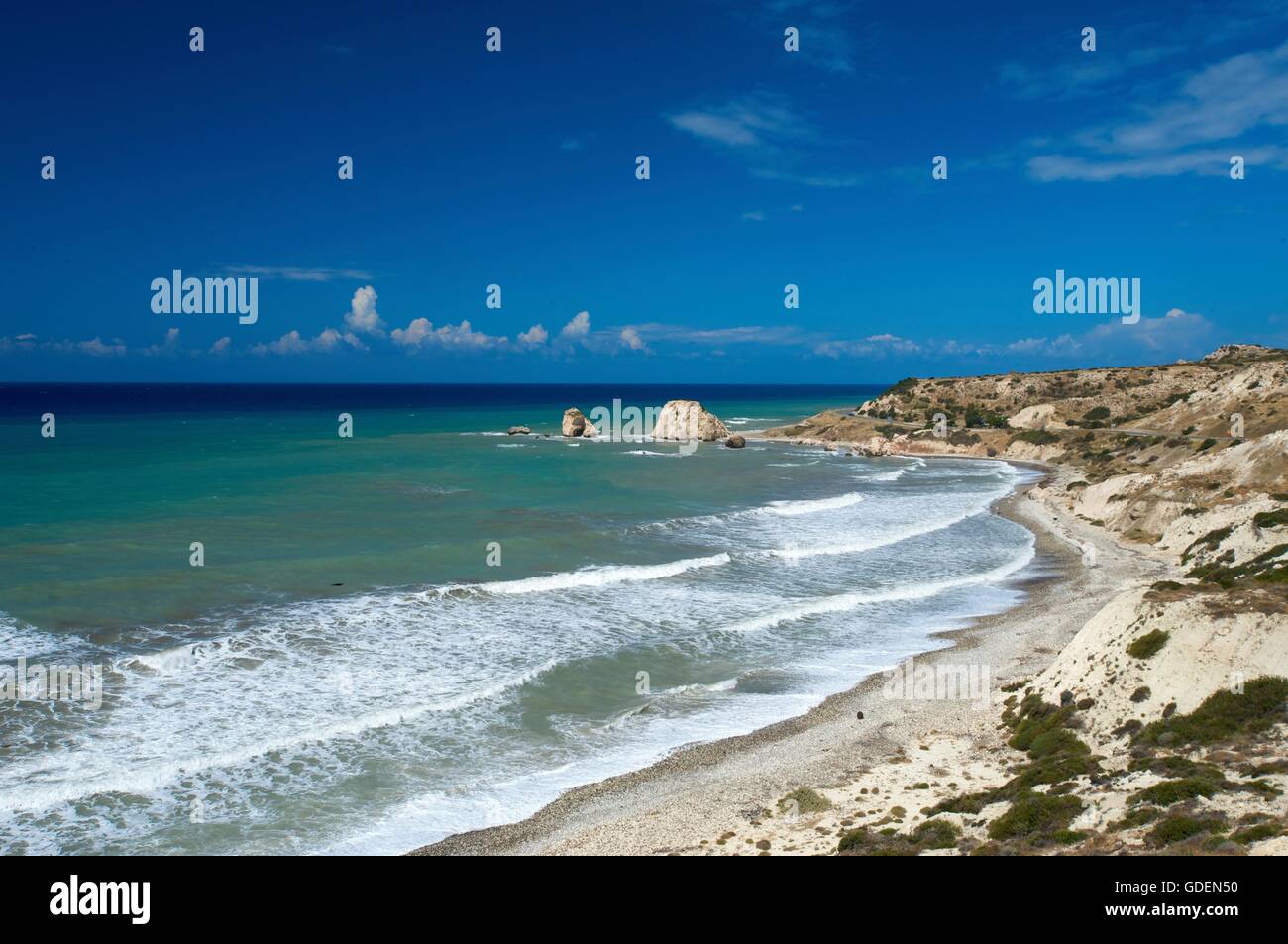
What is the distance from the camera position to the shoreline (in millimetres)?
13102

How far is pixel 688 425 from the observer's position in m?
98.8

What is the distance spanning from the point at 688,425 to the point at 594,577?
2727 inches

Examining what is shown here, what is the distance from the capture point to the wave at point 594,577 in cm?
2877

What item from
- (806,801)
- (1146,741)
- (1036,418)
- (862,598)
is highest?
(1036,418)

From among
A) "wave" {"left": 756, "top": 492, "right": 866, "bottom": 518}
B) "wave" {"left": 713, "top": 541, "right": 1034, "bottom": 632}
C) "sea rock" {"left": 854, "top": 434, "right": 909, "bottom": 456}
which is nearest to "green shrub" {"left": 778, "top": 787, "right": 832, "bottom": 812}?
"wave" {"left": 713, "top": 541, "right": 1034, "bottom": 632}

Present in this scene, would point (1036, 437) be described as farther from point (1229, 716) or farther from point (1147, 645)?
point (1229, 716)

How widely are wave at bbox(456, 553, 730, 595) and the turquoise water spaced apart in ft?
0.54

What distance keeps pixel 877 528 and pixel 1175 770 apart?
98.0 ft

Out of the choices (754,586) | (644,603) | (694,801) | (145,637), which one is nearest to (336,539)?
(145,637)

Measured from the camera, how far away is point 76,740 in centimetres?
1633

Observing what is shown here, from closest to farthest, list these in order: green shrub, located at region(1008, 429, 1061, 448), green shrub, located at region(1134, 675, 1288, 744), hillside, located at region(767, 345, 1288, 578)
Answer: green shrub, located at region(1134, 675, 1288, 744), hillside, located at region(767, 345, 1288, 578), green shrub, located at region(1008, 429, 1061, 448)

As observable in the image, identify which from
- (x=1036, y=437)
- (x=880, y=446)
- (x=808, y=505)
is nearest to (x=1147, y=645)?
(x=808, y=505)

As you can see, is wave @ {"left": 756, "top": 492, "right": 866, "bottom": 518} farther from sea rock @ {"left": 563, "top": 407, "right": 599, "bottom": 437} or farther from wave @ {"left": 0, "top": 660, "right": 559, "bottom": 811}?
sea rock @ {"left": 563, "top": 407, "right": 599, "bottom": 437}
